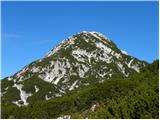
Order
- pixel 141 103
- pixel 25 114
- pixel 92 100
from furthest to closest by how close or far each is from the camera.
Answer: pixel 25 114
pixel 92 100
pixel 141 103

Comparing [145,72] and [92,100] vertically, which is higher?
[145,72]

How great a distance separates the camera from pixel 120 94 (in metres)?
89.6

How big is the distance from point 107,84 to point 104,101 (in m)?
8.37

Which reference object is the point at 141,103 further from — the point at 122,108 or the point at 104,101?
the point at 104,101

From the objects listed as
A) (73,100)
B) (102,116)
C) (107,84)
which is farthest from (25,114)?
(102,116)

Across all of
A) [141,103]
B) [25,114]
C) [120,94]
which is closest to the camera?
[141,103]

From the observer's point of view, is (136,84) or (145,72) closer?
(136,84)

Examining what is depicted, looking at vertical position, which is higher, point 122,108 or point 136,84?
point 136,84

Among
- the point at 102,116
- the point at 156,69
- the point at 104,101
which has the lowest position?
the point at 102,116

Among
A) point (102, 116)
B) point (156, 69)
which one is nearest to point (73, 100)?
point (156, 69)

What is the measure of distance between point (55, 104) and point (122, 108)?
161ft

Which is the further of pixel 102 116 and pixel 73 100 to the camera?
pixel 73 100

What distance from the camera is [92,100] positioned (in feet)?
313

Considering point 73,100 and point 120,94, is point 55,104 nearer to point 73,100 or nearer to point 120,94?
point 73,100
